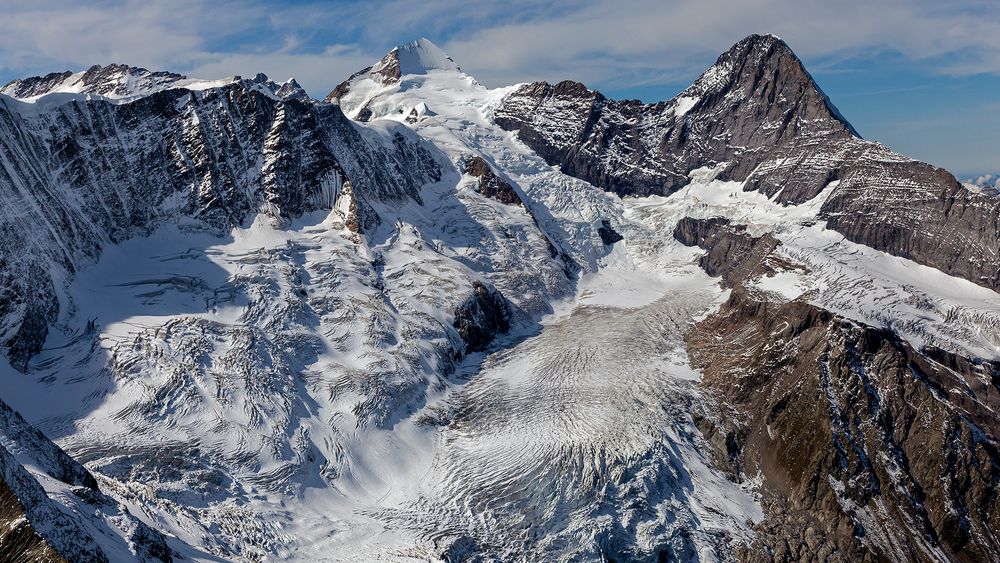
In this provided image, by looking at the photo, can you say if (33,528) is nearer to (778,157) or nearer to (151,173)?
(151,173)

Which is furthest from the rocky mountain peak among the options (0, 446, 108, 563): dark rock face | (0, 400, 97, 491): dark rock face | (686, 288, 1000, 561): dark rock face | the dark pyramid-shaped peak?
the dark pyramid-shaped peak

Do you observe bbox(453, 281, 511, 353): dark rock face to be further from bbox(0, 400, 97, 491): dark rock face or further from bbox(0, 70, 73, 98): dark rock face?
bbox(0, 70, 73, 98): dark rock face

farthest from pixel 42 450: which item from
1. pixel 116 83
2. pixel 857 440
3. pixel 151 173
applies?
pixel 116 83

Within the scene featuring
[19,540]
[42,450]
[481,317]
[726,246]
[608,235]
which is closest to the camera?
[19,540]

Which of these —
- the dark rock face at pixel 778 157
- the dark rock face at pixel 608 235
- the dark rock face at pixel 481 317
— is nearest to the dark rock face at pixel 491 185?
the dark rock face at pixel 608 235

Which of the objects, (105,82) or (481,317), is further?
(105,82)

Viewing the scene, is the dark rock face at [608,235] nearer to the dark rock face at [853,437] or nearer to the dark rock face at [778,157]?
the dark rock face at [778,157]
